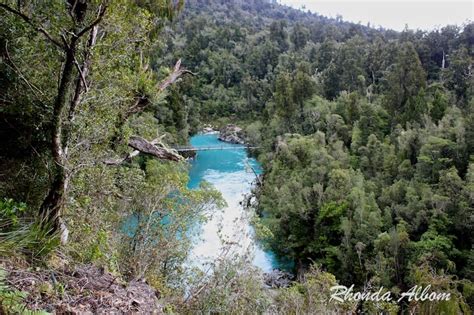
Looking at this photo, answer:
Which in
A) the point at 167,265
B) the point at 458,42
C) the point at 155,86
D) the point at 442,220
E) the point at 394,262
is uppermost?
the point at 458,42

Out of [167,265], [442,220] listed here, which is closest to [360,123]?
[442,220]

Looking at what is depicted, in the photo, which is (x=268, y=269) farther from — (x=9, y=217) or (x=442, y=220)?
(x=9, y=217)

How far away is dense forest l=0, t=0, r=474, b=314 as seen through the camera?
3.31 meters

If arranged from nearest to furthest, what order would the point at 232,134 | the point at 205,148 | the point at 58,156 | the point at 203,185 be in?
the point at 58,156 → the point at 203,185 → the point at 205,148 → the point at 232,134

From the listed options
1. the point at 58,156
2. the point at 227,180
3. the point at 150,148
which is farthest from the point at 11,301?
the point at 227,180

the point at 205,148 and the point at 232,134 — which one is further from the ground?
the point at 205,148

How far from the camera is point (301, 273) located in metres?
13.9

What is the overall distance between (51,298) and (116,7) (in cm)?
247

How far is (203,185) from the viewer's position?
7059 millimetres

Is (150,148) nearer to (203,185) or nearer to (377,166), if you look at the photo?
(203,185)

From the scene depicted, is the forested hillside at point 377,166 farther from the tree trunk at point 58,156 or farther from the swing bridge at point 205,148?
the tree trunk at point 58,156

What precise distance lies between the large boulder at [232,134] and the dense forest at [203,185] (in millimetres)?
5597

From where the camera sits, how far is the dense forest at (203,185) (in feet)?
10.9

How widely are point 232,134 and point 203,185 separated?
2860 cm
